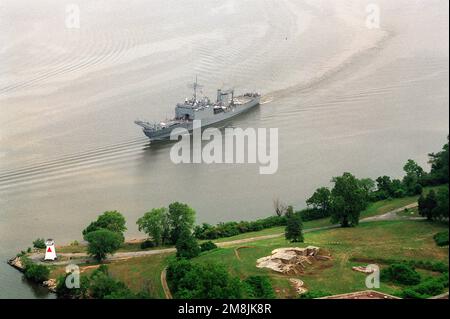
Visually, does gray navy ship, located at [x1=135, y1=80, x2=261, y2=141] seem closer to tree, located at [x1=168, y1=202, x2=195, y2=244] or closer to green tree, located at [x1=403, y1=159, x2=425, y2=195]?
tree, located at [x1=168, y1=202, x2=195, y2=244]

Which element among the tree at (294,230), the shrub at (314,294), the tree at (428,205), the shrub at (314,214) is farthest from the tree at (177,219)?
the tree at (428,205)

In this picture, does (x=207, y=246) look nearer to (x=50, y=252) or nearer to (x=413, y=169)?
(x=50, y=252)

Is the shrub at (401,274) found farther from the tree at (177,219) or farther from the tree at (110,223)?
the tree at (110,223)

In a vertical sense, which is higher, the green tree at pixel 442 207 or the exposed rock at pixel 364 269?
the green tree at pixel 442 207

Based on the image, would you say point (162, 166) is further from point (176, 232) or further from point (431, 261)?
point (431, 261)

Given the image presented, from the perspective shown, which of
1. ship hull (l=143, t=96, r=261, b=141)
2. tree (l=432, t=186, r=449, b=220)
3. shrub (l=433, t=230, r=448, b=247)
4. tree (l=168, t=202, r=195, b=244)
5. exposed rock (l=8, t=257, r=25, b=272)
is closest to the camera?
tree (l=432, t=186, r=449, b=220)

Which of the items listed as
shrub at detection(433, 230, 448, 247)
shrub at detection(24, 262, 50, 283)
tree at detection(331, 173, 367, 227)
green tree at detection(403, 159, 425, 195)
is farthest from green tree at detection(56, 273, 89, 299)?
green tree at detection(403, 159, 425, 195)
